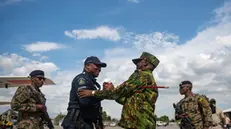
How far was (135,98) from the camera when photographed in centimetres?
418

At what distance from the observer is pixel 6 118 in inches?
937

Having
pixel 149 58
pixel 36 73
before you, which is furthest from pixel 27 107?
pixel 149 58

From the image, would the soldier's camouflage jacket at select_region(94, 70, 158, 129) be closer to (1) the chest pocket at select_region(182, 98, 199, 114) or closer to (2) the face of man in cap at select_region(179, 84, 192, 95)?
(1) the chest pocket at select_region(182, 98, 199, 114)

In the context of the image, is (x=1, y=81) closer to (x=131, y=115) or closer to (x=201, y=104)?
(x=201, y=104)

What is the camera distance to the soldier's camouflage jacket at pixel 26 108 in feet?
18.2

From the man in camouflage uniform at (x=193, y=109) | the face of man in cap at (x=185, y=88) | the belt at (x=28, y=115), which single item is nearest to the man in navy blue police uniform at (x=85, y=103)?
the belt at (x=28, y=115)

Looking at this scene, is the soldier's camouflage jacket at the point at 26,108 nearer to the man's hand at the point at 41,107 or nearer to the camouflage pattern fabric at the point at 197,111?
the man's hand at the point at 41,107

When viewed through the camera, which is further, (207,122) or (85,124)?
(207,122)

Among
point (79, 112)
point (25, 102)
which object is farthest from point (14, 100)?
point (79, 112)

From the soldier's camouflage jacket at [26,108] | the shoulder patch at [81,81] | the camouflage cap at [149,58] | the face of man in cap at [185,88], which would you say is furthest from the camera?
the face of man in cap at [185,88]

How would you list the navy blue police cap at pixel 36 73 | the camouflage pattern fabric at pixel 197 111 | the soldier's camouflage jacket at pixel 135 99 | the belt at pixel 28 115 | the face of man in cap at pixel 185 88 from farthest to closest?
the face of man in cap at pixel 185 88 → the camouflage pattern fabric at pixel 197 111 → the navy blue police cap at pixel 36 73 → the belt at pixel 28 115 → the soldier's camouflage jacket at pixel 135 99

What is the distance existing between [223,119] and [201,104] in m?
4.68

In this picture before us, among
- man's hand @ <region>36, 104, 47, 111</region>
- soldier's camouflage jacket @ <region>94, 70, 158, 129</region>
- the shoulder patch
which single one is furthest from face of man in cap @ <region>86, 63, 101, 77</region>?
man's hand @ <region>36, 104, 47, 111</region>

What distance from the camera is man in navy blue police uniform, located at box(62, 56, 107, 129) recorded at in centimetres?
427
